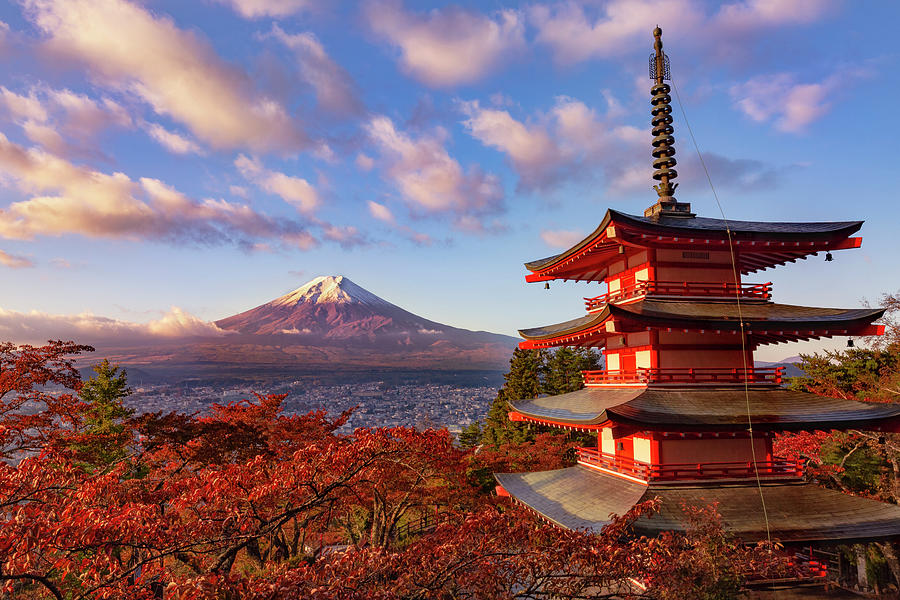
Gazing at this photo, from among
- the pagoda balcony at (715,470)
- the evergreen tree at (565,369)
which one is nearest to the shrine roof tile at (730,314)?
the pagoda balcony at (715,470)

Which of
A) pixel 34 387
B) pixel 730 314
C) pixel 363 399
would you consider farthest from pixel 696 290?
pixel 363 399

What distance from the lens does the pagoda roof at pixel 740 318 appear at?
493 inches

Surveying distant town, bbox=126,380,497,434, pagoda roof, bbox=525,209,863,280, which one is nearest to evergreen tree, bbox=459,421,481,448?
pagoda roof, bbox=525,209,863,280

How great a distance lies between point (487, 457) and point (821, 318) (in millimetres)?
17318

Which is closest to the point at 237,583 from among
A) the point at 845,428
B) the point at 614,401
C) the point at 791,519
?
the point at 614,401

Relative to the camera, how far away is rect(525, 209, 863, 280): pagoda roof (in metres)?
13.1

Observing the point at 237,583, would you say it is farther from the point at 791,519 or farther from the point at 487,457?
the point at 487,457

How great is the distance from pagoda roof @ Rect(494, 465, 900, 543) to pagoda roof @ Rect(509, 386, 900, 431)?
1.69 metres

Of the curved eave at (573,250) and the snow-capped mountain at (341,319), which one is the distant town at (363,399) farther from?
the curved eave at (573,250)

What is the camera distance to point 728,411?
491 inches

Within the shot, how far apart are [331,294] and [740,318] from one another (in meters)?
149

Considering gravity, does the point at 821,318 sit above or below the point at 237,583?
above

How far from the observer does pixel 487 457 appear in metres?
26.5

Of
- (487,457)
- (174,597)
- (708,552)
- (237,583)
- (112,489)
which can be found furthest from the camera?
(487,457)
